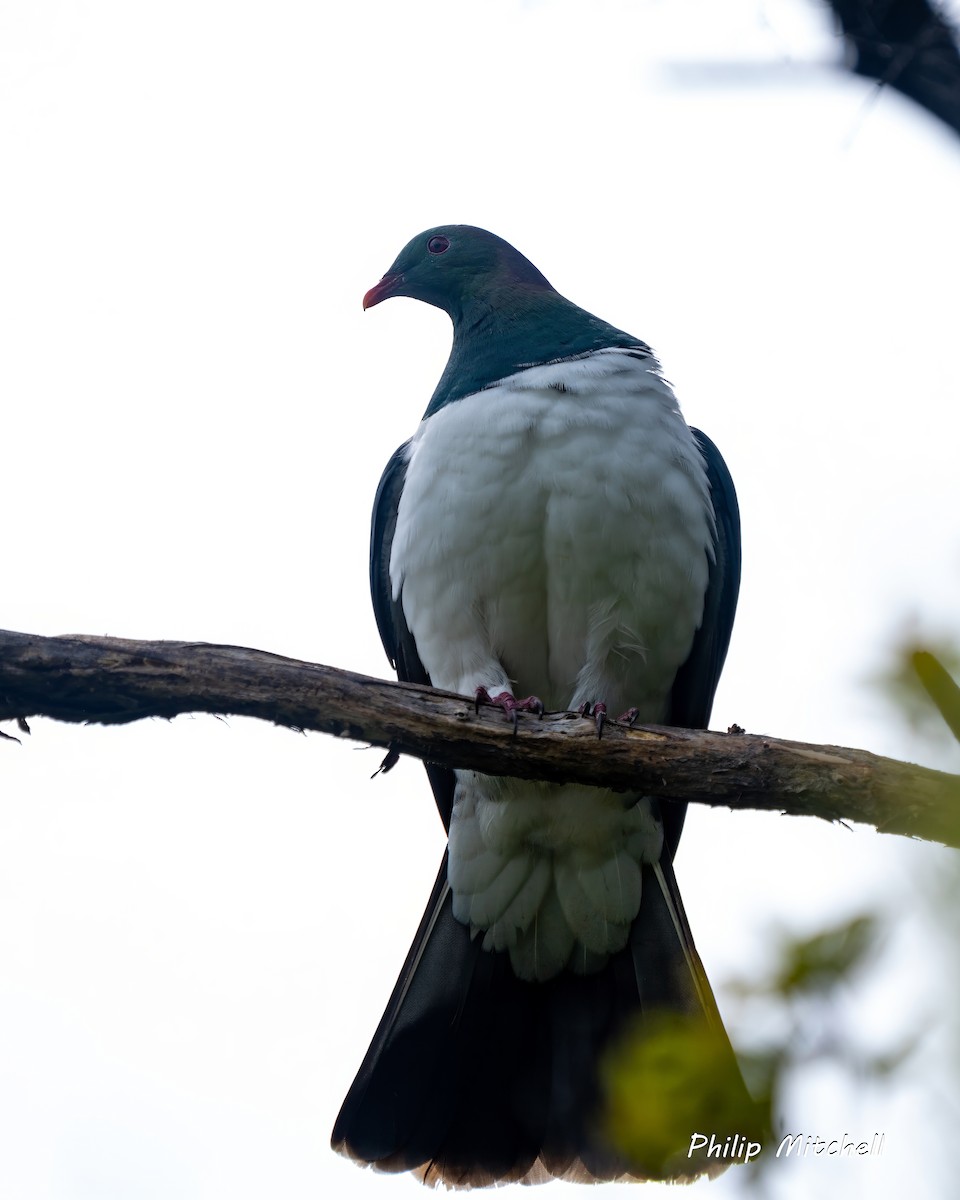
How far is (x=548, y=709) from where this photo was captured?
183 inches

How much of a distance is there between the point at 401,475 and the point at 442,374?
490 mm

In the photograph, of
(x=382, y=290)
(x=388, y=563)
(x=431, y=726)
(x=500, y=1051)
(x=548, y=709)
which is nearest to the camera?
(x=431, y=726)

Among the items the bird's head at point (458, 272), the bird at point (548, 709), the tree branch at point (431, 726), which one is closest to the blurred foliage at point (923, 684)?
the tree branch at point (431, 726)

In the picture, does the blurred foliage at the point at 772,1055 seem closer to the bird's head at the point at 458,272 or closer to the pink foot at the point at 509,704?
the pink foot at the point at 509,704

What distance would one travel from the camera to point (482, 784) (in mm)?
4547

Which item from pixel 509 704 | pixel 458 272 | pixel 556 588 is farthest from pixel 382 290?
pixel 509 704

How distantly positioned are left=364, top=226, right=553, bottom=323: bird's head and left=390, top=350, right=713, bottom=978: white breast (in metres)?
1.01

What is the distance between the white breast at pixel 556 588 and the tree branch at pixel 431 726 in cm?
89

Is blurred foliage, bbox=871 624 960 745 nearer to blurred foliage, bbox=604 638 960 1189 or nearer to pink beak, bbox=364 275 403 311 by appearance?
blurred foliage, bbox=604 638 960 1189

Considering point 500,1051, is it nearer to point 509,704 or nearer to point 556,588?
point 509,704

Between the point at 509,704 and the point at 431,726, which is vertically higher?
the point at 509,704

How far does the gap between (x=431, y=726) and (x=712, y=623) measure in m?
1.55

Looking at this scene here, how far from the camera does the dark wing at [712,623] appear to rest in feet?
15.4

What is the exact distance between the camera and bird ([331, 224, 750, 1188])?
167 inches
